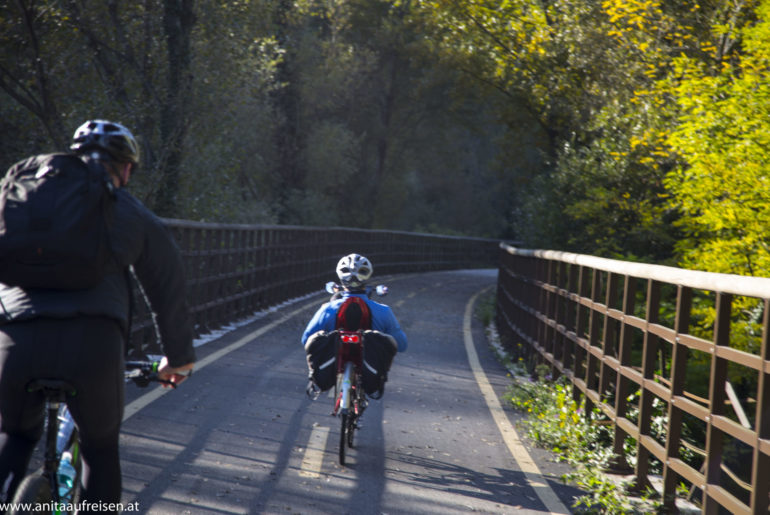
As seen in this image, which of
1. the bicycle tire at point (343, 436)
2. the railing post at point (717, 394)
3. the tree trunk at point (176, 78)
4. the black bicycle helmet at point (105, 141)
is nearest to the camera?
the black bicycle helmet at point (105, 141)

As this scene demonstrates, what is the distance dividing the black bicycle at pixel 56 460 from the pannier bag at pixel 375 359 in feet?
13.0

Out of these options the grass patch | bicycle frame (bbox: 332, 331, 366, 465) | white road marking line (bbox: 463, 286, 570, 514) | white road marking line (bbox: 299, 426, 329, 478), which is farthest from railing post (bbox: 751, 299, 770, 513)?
bicycle frame (bbox: 332, 331, 366, 465)

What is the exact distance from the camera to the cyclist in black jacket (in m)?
3.05

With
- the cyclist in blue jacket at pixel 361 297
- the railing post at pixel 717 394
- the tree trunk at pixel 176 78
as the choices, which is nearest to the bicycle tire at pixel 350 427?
the cyclist in blue jacket at pixel 361 297

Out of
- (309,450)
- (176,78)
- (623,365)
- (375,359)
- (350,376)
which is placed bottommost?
(309,450)

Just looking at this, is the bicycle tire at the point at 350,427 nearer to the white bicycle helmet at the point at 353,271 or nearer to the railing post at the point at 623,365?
the white bicycle helmet at the point at 353,271

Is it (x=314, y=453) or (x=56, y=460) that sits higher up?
(x=56, y=460)

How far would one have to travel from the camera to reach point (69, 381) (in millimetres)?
3037

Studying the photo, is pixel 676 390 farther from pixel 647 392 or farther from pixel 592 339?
pixel 592 339

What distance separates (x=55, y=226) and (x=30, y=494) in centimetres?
88

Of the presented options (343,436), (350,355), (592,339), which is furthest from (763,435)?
(592,339)

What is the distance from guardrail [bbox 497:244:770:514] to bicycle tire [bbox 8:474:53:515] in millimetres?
2949

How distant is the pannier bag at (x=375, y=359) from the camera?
763 centimetres

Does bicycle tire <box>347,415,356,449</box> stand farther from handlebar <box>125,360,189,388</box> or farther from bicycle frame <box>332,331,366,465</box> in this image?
handlebar <box>125,360,189,388</box>
